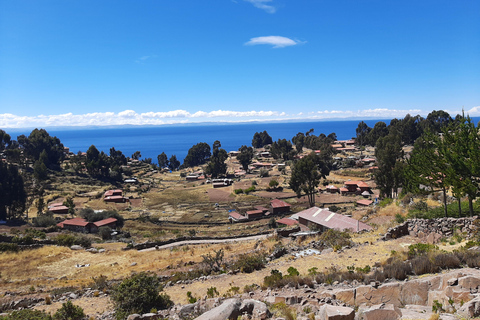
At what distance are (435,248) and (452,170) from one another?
527cm

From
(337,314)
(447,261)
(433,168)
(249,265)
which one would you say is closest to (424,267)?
(447,261)

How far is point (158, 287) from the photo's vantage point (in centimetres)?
1382

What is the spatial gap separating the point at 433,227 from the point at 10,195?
58.2m

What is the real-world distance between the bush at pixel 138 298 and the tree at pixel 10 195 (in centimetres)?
4653

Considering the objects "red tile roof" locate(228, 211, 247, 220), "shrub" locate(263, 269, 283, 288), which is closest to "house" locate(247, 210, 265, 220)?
"red tile roof" locate(228, 211, 247, 220)

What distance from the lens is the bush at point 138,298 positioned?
482 inches

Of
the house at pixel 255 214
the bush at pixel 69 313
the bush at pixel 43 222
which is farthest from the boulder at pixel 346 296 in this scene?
the bush at pixel 43 222

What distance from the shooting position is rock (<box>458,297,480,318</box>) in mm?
7027

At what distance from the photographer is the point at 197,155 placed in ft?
417

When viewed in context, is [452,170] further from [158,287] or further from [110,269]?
[110,269]

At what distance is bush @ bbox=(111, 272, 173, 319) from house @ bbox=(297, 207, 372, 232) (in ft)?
53.3

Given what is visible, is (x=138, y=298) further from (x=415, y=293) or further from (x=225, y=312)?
(x=415, y=293)

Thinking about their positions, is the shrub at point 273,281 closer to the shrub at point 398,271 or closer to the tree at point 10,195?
the shrub at point 398,271

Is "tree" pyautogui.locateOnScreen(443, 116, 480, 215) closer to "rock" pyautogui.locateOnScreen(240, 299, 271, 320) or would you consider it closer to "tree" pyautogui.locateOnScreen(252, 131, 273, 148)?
"rock" pyautogui.locateOnScreen(240, 299, 271, 320)
